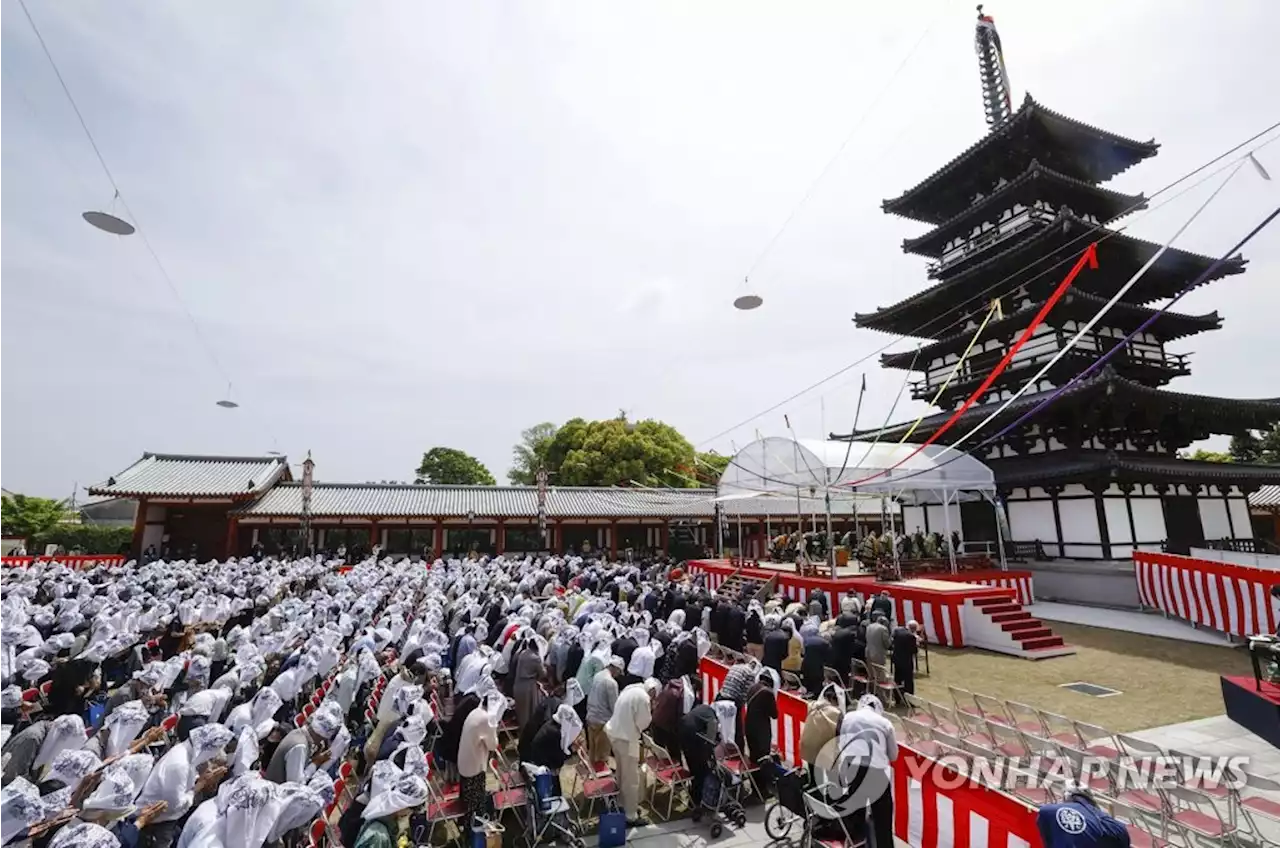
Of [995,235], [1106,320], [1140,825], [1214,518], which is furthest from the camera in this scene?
[995,235]

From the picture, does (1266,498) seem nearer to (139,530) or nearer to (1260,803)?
(1260,803)

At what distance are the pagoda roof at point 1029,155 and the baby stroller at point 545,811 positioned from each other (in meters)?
23.4

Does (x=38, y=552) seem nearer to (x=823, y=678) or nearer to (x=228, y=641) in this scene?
(x=228, y=641)

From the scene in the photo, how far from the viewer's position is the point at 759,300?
1350cm

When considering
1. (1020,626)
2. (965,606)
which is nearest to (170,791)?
(965,606)

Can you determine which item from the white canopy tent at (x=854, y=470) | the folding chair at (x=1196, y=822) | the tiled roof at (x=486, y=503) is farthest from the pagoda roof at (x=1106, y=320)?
the folding chair at (x=1196, y=822)

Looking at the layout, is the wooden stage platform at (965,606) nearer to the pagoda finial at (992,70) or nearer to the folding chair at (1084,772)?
the folding chair at (1084,772)

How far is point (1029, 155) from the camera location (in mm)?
21234

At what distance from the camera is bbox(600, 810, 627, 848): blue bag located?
5.37 m

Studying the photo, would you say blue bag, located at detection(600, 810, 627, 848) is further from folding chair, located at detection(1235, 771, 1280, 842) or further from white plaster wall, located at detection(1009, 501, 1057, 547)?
white plaster wall, located at detection(1009, 501, 1057, 547)

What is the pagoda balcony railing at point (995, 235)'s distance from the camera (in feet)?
66.4

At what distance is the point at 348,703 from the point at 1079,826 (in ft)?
22.8

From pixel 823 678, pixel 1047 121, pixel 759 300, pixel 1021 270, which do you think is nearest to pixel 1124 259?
pixel 1021 270

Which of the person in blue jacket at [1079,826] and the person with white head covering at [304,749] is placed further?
the person with white head covering at [304,749]
